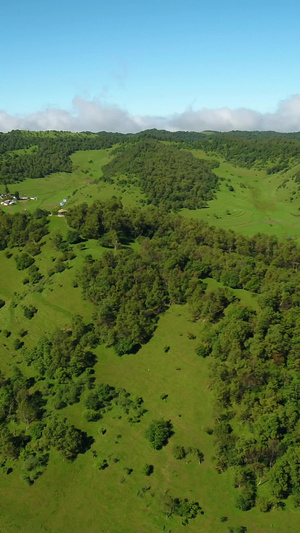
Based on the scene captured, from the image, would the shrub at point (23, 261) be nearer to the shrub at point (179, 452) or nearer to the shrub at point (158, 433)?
the shrub at point (158, 433)

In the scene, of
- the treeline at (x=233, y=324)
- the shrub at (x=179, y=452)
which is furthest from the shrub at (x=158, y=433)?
the treeline at (x=233, y=324)

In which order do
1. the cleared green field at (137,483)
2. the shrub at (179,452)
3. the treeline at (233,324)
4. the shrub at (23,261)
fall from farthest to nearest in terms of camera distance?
1. the shrub at (23,261)
2. the shrub at (179,452)
3. the treeline at (233,324)
4. the cleared green field at (137,483)

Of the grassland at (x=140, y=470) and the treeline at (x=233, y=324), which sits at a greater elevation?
the treeline at (x=233, y=324)

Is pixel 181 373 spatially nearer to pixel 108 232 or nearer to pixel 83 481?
pixel 83 481

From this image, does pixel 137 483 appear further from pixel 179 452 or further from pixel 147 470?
pixel 179 452

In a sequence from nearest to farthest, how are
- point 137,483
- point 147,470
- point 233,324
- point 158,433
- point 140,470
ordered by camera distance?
point 137,483
point 147,470
point 140,470
point 158,433
point 233,324

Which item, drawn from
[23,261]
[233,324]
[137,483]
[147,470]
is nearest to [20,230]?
[23,261]

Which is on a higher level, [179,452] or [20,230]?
[20,230]

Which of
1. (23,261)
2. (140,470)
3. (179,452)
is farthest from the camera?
(23,261)

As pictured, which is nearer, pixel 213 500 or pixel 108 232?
pixel 213 500

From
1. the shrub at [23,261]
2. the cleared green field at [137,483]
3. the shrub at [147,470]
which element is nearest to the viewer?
the cleared green field at [137,483]

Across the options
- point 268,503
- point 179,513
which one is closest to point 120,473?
point 179,513
